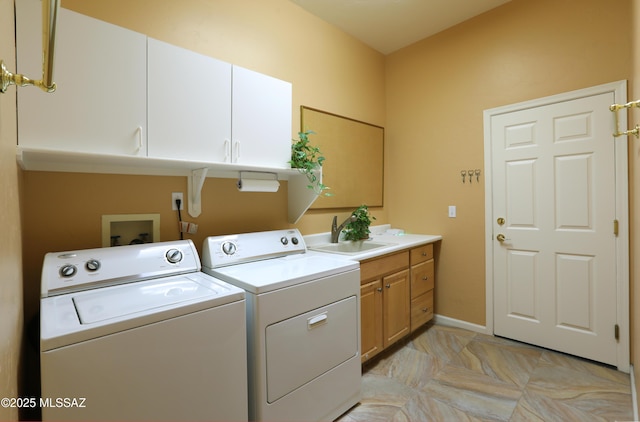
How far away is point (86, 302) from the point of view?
46.5 inches

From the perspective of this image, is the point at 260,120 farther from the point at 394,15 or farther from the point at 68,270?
the point at 394,15

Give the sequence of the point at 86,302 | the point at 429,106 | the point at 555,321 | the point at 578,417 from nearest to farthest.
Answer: the point at 86,302 < the point at 578,417 < the point at 555,321 < the point at 429,106

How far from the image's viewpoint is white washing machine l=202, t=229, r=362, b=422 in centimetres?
138

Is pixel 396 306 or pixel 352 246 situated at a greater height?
pixel 352 246

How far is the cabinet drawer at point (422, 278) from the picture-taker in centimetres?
265

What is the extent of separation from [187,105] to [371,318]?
178 centimetres

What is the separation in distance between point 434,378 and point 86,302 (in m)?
2.11

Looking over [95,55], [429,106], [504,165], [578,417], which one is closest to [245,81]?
[95,55]

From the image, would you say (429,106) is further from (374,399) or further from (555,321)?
(374,399)

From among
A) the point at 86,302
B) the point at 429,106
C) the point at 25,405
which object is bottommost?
the point at 25,405

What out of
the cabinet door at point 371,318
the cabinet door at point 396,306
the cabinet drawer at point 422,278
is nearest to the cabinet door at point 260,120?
the cabinet door at point 371,318

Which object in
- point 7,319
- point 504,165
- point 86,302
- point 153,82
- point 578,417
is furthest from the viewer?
point 504,165

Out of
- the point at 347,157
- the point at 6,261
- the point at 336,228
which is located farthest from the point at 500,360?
the point at 6,261

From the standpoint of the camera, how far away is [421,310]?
2750 millimetres
